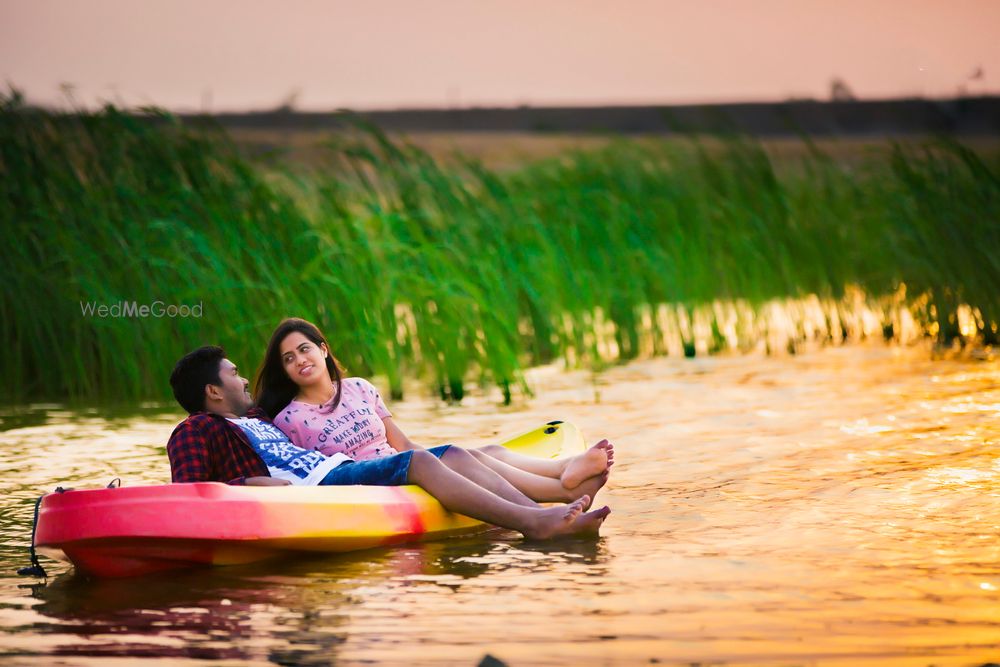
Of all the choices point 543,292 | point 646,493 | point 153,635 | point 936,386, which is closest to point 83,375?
point 543,292

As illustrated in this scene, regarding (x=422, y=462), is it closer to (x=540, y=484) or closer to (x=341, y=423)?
(x=341, y=423)

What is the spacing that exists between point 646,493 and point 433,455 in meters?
1.04

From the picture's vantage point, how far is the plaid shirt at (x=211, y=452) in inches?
178

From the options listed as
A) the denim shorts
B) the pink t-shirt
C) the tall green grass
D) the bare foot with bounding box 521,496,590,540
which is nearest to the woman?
the pink t-shirt

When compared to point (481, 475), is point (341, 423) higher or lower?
higher

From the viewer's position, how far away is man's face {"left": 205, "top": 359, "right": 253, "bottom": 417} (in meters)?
4.77

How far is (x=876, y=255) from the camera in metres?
9.40

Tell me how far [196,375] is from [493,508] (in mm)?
1143

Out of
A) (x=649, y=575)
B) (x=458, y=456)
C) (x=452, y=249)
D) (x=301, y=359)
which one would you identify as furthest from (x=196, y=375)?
(x=452, y=249)

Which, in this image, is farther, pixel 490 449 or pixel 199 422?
pixel 490 449

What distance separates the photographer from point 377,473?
4.76m

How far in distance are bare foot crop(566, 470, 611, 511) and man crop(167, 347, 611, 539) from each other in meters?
0.21

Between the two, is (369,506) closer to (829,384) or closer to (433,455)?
(433,455)

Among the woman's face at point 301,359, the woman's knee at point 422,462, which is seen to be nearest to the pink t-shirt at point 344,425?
the woman's face at point 301,359
